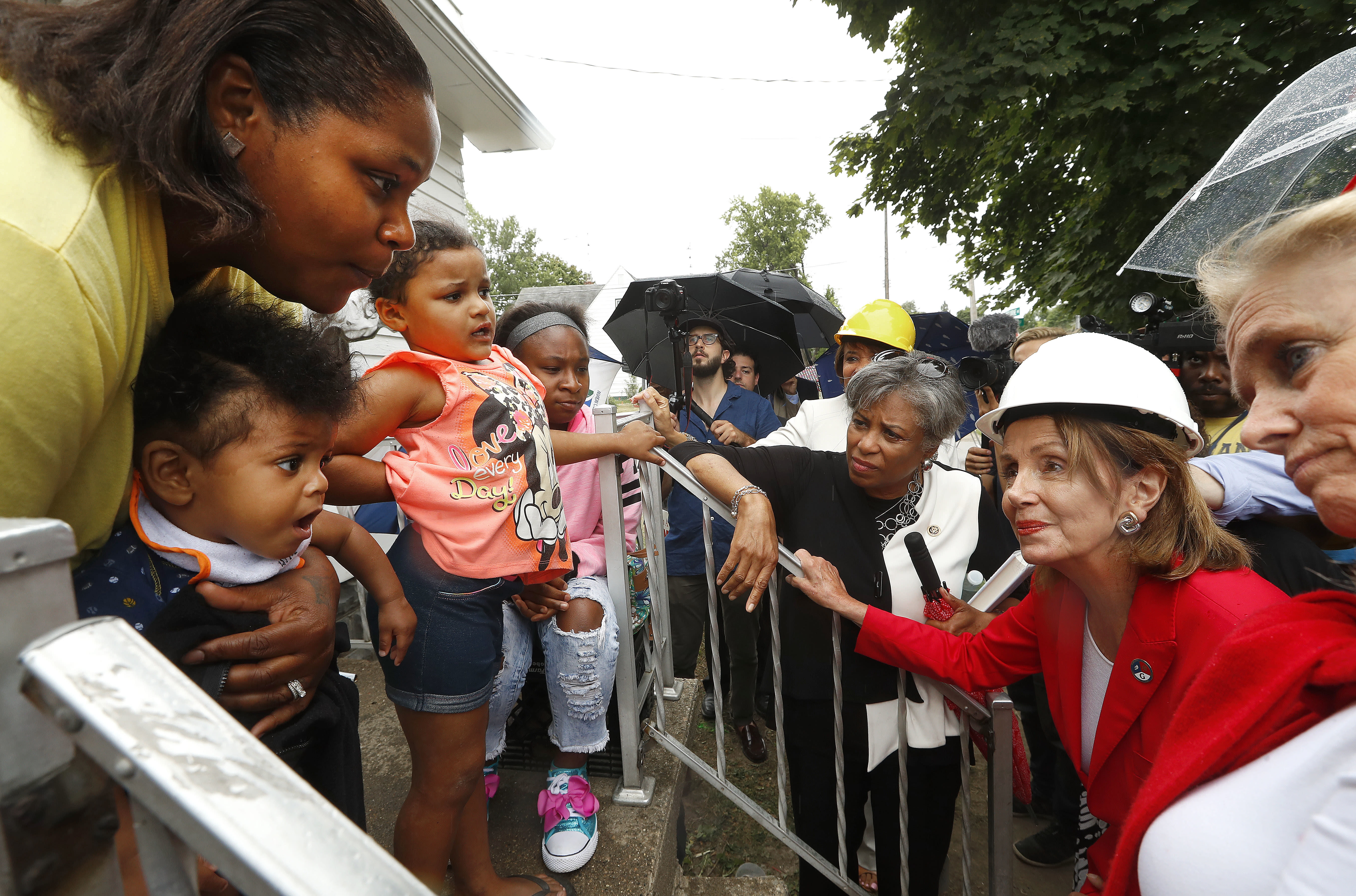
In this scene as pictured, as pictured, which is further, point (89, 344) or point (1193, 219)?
point (1193, 219)

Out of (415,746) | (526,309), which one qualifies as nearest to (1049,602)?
(415,746)

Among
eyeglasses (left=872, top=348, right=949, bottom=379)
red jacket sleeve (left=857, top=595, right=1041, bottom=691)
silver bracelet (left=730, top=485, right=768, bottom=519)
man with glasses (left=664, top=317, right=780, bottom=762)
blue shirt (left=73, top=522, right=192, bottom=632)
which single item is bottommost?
man with glasses (left=664, top=317, right=780, bottom=762)

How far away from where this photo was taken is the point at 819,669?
7.62 feet

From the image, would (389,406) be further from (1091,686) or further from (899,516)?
(1091,686)

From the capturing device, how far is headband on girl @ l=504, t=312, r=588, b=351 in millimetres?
2781

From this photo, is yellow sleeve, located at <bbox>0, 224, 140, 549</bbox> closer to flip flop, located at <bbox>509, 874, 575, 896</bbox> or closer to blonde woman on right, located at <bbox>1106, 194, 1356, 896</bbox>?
blonde woman on right, located at <bbox>1106, 194, 1356, 896</bbox>

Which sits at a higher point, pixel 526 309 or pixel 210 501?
pixel 526 309

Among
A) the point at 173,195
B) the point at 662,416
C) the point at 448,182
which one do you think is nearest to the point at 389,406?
the point at 173,195

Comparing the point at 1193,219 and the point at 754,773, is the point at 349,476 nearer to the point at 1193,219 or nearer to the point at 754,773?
the point at 1193,219

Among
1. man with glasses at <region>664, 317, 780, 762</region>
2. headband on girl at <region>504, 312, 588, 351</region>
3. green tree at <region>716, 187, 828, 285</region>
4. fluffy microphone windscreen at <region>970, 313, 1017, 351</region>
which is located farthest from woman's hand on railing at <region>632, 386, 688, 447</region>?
green tree at <region>716, 187, 828, 285</region>

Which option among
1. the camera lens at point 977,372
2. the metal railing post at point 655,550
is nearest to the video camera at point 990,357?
the camera lens at point 977,372

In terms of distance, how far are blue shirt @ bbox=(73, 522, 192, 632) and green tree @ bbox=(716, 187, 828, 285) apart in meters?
39.8

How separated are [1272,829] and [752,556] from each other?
1.38 meters

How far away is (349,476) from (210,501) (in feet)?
1.61
